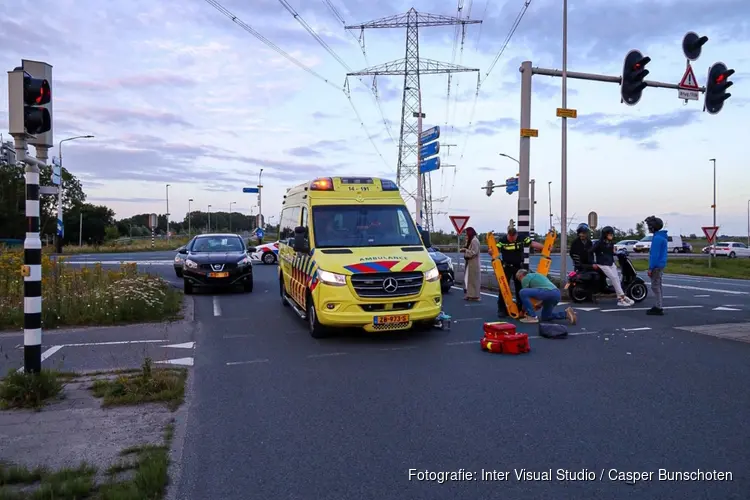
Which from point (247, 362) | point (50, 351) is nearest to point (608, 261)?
point (247, 362)

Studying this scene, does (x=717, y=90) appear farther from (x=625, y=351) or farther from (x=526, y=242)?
(x=625, y=351)

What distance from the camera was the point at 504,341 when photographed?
883 centimetres

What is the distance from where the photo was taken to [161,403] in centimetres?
633

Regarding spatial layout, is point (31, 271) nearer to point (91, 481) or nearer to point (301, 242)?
point (91, 481)

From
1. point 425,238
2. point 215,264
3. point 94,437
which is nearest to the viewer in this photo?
point 94,437

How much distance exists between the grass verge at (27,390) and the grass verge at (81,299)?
17.4ft

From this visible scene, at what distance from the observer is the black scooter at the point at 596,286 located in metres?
14.6

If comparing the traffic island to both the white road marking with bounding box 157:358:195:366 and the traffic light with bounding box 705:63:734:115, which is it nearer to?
the white road marking with bounding box 157:358:195:366

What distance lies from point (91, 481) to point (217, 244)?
575 inches

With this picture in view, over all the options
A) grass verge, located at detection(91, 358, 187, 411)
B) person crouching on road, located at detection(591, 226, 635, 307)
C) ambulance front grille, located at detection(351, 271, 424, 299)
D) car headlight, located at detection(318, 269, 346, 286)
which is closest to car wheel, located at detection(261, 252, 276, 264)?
person crouching on road, located at detection(591, 226, 635, 307)

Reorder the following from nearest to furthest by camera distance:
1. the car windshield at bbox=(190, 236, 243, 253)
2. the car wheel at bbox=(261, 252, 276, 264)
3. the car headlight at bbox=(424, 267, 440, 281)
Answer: the car headlight at bbox=(424, 267, 440, 281), the car windshield at bbox=(190, 236, 243, 253), the car wheel at bbox=(261, 252, 276, 264)

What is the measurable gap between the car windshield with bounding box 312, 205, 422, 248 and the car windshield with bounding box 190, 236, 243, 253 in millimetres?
8040

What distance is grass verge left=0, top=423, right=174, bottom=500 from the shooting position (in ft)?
13.1

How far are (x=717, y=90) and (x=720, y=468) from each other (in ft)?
45.4
